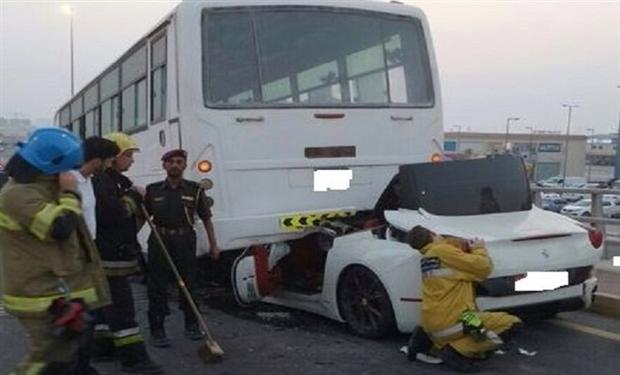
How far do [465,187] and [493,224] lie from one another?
48 centimetres

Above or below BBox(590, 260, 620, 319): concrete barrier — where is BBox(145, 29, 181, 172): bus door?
above

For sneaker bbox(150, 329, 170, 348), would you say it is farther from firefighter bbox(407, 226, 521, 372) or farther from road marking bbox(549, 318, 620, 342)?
road marking bbox(549, 318, 620, 342)

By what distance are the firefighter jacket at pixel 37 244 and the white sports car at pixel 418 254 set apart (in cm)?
287

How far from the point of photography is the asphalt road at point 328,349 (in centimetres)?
539

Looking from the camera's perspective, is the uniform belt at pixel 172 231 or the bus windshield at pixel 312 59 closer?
the uniform belt at pixel 172 231


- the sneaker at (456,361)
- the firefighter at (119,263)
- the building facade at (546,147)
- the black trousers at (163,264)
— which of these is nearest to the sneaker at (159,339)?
the black trousers at (163,264)

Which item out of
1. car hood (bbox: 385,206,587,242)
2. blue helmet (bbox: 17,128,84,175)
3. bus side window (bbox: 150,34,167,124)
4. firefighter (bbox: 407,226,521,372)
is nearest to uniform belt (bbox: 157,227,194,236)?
car hood (bbox: 385,206,587,242)

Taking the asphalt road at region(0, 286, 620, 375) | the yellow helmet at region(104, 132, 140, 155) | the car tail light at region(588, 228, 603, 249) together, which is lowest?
the asphalt road at region(0, 286, 620, 375)

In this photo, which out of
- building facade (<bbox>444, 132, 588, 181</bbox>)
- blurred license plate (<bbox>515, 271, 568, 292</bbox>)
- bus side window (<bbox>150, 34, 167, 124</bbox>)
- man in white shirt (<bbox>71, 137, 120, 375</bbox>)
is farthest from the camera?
building facade (<bbox>444, 132, 588, 181</bbox>)

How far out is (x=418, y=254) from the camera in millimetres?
5758

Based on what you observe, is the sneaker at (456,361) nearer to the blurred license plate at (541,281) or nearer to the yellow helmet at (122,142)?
the blurred license plate at (541,281)

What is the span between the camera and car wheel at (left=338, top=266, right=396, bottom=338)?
5.95 m

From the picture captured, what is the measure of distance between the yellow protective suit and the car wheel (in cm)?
63

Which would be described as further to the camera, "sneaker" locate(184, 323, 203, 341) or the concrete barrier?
the concrete barrier
